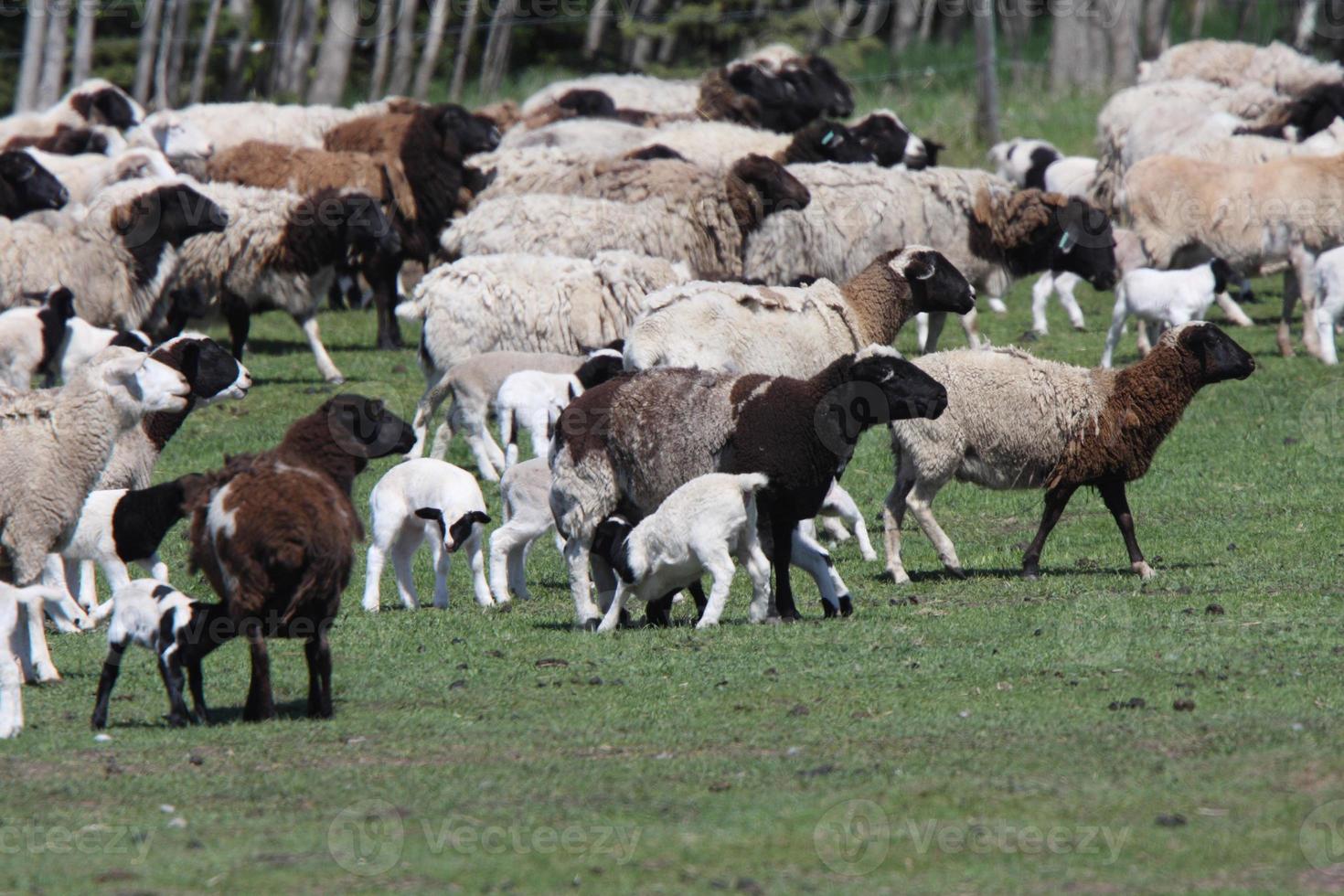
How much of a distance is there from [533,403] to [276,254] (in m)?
6.31

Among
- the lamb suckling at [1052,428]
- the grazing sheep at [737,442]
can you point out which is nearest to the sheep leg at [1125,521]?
the lamb suckling at [1052,428]

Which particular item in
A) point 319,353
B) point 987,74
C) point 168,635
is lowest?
point 319,353

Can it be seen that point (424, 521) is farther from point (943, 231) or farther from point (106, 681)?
point (943, 231)

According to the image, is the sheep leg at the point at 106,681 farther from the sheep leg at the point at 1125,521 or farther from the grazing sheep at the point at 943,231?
the grazing sheep at the point at 943,231

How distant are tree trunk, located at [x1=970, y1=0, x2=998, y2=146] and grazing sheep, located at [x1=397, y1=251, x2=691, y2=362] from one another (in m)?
13.6

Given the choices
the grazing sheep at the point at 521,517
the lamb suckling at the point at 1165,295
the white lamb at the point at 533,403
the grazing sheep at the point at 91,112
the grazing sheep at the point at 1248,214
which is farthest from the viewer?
the grazing sheep at the point at 91,112

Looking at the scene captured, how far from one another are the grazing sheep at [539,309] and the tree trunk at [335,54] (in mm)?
21390

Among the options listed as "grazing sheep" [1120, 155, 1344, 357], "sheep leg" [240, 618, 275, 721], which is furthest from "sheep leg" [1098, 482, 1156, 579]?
"grazing sheep" [1120, 155, 1344, 357]

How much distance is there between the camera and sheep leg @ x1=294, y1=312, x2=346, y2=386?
18766mm

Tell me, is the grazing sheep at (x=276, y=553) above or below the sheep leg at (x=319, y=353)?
above

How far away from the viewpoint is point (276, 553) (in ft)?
25.4

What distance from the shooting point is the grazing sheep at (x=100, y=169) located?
70.6ft

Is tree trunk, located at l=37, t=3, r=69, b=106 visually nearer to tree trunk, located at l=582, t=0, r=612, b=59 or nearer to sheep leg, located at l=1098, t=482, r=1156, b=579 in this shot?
tree trunk, located at l=582, t=0, r=612, b=59

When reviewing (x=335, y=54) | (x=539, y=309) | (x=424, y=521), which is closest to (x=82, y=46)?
(x=335, y=54)
